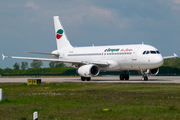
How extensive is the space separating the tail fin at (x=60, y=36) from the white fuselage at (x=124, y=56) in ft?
19.2

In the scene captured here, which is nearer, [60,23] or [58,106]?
[58,106]

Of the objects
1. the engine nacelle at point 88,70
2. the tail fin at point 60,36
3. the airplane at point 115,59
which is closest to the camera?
the airplane at point 115,59

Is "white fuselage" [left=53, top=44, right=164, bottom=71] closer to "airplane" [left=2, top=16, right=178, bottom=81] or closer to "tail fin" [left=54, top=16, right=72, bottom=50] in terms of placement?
"airplane" [left=2, top=16, right=178, bottom=81]

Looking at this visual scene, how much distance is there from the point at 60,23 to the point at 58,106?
41.5 meters

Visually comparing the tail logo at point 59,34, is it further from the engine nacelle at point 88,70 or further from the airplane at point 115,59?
the engine nacelle at point 88,70

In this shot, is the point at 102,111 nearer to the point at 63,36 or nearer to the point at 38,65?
the point at 63,36

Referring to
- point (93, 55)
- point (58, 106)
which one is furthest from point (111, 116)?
point (93, 55)

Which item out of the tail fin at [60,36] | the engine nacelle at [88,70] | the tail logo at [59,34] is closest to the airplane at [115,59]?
the engine nacelle at [88,70]

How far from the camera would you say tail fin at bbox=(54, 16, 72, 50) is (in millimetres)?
53947

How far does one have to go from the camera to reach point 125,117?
37.9ft

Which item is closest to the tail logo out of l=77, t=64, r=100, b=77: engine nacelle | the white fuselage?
the white fuselage

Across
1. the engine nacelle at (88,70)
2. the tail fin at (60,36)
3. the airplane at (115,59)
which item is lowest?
the engine nacelle at (88,70)

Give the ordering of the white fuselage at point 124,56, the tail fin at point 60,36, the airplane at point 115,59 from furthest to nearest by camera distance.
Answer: the tail fin at point 60,36 → the airplane at point 115,59 → the white fuselage at point 124,56

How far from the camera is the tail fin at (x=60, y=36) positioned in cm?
5395
